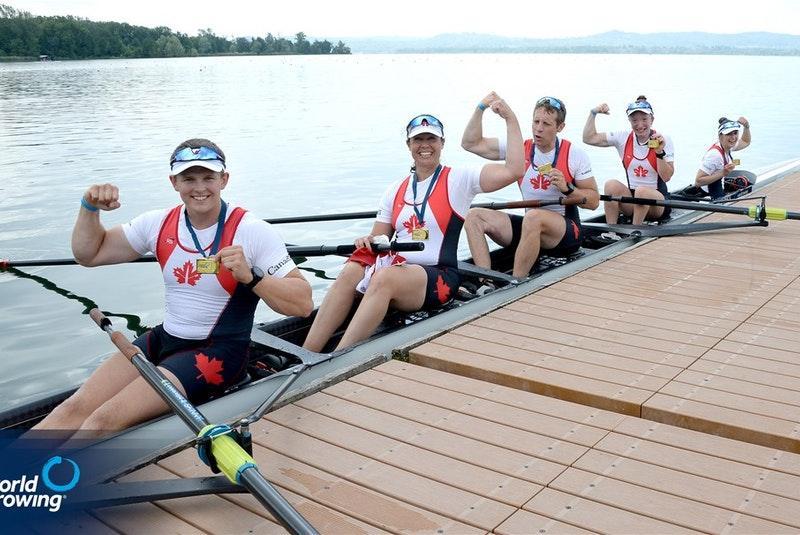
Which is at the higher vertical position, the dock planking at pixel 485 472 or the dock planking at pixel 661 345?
the dock planking at pixel 661 345

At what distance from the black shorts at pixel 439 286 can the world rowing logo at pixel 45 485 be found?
2.72 metres

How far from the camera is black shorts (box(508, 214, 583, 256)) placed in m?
7.20

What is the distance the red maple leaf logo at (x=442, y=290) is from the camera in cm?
544

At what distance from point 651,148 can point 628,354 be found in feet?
16.3

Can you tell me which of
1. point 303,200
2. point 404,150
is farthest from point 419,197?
point 404,150

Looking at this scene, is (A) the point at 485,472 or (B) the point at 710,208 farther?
(B) the point at 710,208

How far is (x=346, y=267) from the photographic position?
5434 mm

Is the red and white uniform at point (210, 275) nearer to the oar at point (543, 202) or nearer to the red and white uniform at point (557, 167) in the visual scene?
the oar at point (543, 202)

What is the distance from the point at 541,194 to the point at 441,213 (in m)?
2.05

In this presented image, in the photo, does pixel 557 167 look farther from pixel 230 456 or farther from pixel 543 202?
pixel 230 456

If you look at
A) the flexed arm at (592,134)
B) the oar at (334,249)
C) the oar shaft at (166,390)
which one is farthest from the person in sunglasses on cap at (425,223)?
the flexed arm at (592,134)

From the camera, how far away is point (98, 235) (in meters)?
4.20

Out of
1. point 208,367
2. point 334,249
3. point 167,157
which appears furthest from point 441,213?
point 167,157

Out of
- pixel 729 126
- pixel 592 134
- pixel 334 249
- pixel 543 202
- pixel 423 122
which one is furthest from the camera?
pixel 729 126
